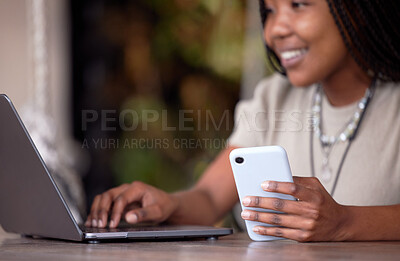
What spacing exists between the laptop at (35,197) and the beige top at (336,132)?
0.52m

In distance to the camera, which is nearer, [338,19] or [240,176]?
[240,176]

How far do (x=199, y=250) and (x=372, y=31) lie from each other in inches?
32.2

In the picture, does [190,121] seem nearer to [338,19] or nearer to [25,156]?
[338,19]

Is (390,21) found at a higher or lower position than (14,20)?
lower

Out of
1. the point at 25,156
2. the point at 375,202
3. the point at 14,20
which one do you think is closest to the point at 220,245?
the point at 25,156

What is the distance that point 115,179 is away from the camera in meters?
3.28

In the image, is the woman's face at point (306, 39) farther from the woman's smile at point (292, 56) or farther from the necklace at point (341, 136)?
the necklace at point (341, 136)

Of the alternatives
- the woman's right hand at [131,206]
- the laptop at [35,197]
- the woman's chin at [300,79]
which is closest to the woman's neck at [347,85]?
the woman's chin at [300,79]

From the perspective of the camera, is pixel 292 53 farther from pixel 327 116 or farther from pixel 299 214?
pixel 299 214

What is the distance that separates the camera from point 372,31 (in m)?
1.40

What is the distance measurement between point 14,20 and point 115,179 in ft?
3.37

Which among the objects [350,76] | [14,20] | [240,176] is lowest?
[240,176]

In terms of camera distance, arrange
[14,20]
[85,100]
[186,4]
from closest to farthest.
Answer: [14,20]
[85,100]
[186,4]

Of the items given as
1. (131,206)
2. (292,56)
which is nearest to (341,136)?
(292,56)
